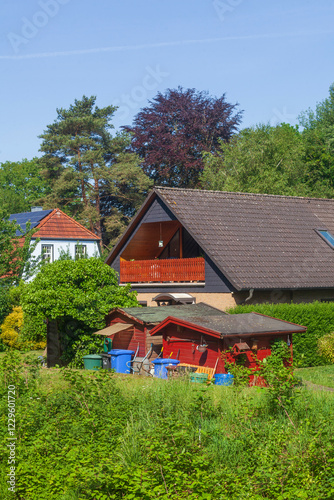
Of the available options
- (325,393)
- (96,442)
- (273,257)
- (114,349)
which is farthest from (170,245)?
(96,442)

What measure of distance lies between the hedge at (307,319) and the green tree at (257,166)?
67.4 ft

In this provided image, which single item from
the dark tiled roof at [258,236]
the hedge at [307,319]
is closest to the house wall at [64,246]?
the dark tiled roof at [258,236]

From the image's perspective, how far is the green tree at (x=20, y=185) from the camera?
7169 centimetres

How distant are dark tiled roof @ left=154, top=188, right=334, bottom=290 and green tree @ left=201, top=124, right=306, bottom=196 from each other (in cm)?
1232

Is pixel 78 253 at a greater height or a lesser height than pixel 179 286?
greater

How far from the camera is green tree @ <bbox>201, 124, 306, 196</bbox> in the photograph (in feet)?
151

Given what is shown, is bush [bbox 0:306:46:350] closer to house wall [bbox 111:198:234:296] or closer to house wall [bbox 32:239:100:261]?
house wall [bbox 111:198:234:296]

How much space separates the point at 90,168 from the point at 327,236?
34903 millimetres

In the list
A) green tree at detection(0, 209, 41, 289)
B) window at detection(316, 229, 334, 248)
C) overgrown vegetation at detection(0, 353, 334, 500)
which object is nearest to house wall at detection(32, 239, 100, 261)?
green tree at detection(0, 209, 41, 289)

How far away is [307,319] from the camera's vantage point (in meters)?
25.1

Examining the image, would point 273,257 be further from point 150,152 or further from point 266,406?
point 150,152

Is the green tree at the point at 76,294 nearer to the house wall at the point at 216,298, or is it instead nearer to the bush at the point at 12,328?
the house wall at the point at 216,298

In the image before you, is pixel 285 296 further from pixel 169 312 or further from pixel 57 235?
pixel 57 235

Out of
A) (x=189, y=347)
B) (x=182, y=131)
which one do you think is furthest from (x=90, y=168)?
(x=189, y=347)
